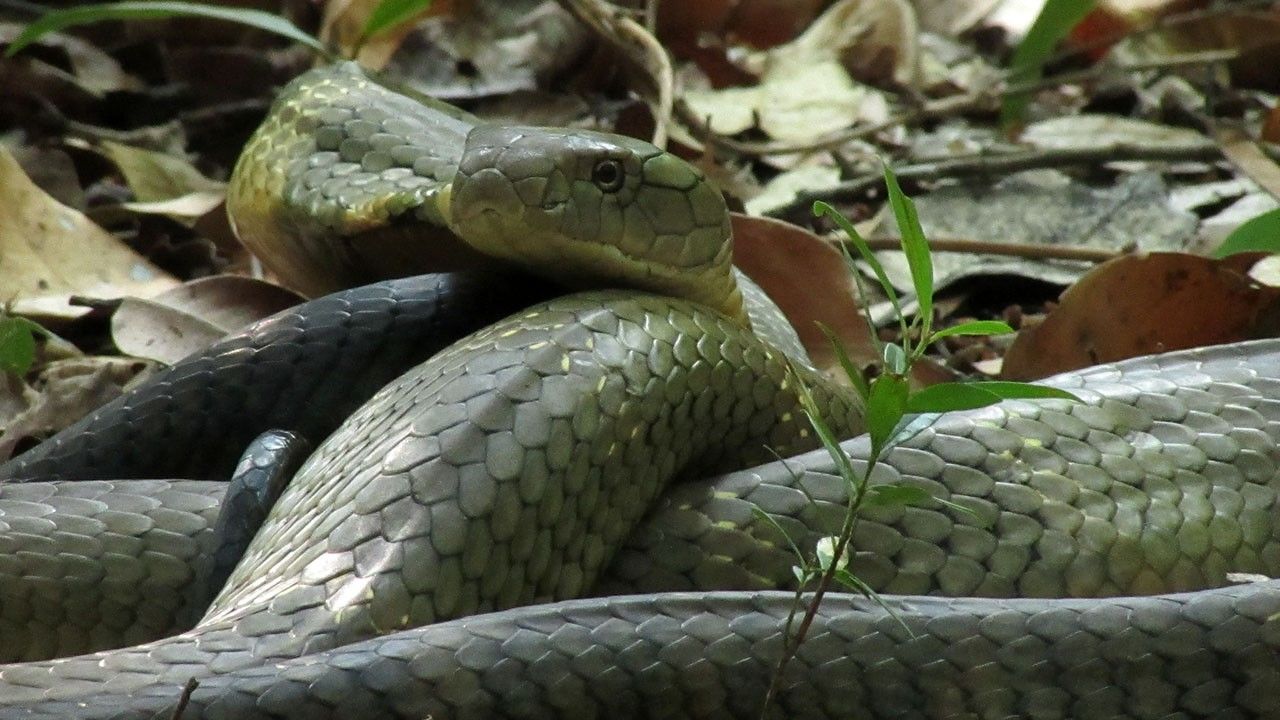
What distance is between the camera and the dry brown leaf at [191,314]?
3836mm

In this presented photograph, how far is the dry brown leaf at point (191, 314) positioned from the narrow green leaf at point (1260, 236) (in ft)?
7.12

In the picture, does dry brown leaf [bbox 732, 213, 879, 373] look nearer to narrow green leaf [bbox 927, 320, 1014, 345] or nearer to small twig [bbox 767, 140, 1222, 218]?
small twig [bbox 767, 140, 1222, 218]

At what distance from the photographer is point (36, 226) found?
425cm

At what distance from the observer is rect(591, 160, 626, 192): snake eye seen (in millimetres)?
2912

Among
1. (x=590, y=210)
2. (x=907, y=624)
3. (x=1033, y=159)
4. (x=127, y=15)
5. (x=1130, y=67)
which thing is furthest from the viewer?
(x=1130, y=67)

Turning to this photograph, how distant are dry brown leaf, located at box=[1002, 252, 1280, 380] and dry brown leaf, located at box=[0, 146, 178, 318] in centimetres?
224

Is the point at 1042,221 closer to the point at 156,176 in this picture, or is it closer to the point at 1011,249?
the point at 1011,249

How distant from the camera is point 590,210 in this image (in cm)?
290

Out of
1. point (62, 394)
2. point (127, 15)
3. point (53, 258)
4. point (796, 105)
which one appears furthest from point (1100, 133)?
point (62, 394)

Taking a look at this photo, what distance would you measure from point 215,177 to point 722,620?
3.44 meters

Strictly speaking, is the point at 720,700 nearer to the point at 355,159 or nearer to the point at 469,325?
the point at 469,325

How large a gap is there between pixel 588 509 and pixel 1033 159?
10.7ft

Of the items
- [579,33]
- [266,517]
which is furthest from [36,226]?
[579,33]

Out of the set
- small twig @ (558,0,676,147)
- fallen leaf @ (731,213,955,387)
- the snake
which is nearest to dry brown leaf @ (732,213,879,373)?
fallen leaf @ (731,213,955,387)
